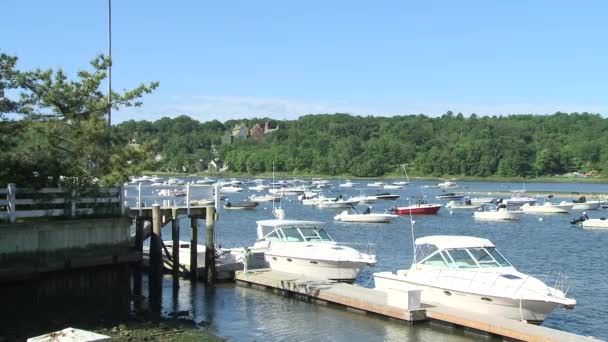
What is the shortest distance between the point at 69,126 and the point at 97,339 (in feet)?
47.5

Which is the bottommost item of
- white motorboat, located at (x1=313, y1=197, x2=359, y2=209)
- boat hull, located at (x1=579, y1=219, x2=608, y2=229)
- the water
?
the water

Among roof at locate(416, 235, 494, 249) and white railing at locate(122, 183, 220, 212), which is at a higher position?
white railing at locate(122, 183, 220, 212)

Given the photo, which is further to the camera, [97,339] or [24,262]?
[24,262]

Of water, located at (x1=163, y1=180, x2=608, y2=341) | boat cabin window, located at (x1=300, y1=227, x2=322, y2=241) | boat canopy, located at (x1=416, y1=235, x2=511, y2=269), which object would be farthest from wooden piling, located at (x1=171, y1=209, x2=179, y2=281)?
boat canopy, located at (x1=416, y1=235, x2=511, y2=269)

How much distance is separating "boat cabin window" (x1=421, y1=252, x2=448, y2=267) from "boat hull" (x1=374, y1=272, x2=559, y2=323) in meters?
1.04

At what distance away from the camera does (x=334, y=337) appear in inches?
899

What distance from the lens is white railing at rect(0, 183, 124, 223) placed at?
2411 centimetres

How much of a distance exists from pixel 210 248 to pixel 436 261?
9.87m

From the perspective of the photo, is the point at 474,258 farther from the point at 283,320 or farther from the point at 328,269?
the point at 328,269

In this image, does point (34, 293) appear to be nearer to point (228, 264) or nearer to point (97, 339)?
point (228, 264)

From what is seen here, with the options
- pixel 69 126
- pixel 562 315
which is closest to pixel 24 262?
pixel 69 126

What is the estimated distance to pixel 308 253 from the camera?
32.2m

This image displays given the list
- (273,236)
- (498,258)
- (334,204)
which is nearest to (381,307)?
(498,258)

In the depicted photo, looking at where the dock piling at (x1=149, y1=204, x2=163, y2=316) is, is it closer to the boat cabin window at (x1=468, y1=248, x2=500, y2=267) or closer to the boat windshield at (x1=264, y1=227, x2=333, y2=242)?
the boat windshield at (x1=264, y1=227, x2=333, y2=242)
